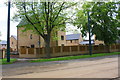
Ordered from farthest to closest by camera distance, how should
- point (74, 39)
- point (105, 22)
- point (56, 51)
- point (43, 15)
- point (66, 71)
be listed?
point (74, 39) < point (105, 22) < point (56, 51) < point (43, 15) < point (66, 71)

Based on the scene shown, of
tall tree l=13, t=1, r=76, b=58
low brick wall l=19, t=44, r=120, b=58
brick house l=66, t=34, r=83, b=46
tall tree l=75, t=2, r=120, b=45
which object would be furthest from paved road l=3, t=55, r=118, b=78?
brick house l=66, t=34, r=83, b=46

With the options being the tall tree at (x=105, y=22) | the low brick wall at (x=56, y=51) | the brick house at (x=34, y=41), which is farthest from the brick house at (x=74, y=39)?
the tall tree at (x=105, y=22)

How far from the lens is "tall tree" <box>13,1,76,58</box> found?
63.4 feet

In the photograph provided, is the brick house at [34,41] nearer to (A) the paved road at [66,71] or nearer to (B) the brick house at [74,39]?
(B) the brick house at [74,39]

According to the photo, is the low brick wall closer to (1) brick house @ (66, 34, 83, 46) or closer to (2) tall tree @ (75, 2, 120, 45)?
(2) tall tree @ (75, 2, 120, 45)

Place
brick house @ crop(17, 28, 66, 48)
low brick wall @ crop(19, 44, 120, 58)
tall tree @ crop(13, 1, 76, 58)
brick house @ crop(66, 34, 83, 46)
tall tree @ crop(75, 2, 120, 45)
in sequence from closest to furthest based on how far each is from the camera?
tall tree @ crop(13, 1, 76, 58) → low brick wall @ crop(19, 44, 120, 58) → tall tree @ crop(75, 2, 120, 45) → brick house @ crop(17, 28, 66, 48) → brick house @ crop(66, 34, 83, 46)

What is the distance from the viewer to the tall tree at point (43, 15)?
760 inches

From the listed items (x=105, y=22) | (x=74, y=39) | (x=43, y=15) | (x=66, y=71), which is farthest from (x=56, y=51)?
(x=74, y=39)

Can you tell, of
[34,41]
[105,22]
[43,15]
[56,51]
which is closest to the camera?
[43,15]

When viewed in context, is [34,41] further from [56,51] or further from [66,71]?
[66,71]

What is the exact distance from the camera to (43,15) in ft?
65.4

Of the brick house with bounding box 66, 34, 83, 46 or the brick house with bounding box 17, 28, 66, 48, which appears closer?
the brick house with bounding box 17, 28, 66, 48

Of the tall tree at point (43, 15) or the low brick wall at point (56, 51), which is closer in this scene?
the tall tree at point (43, 15)

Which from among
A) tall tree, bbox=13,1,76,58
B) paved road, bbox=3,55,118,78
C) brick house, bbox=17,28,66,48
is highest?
tall tree, bbox=13,1,76,58
